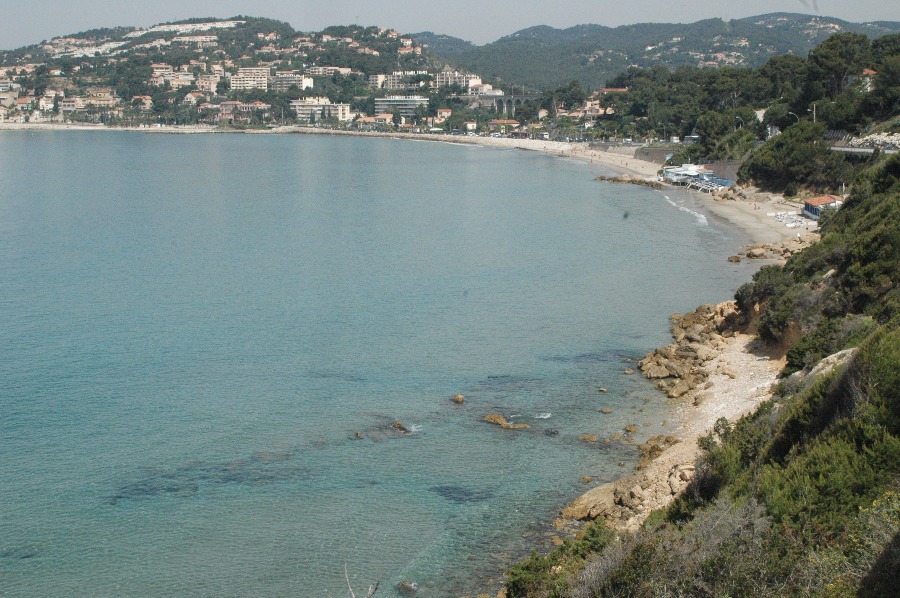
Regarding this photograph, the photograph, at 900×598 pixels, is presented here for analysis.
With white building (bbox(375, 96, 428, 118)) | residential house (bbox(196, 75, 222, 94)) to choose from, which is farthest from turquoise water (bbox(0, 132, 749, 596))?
residential house (bbox(196, 75, 222, 94))

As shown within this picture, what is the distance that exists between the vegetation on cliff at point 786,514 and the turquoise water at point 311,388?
9.24 ft

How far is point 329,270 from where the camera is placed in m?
31.8

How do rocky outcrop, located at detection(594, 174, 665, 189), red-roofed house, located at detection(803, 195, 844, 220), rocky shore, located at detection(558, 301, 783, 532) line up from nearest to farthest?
rocky shore, located at detection(558, 301, 783, 532)
red-roofed house, located at detection(803, 195, 844, 220)
rocky outcrop, located at detection(594, 174, 665, 189)

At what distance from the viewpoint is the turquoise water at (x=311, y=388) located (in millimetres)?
12570

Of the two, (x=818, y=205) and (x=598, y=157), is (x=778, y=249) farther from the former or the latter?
(x=598, y=157)

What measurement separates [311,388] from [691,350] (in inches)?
312

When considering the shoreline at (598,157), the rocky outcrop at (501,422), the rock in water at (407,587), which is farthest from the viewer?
the shoreline at (598,157)

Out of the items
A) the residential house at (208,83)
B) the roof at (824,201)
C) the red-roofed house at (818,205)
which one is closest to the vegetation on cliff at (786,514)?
the red-roofed house at (818,205)

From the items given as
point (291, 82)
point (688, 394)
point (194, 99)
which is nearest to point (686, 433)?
point (688, 394)

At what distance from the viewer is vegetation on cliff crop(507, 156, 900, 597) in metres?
7.38

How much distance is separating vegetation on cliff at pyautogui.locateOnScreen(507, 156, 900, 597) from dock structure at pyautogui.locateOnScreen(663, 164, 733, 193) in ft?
137

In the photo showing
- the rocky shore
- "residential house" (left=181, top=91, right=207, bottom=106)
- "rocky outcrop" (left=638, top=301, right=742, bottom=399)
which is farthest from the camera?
"residential house" (left=181, top=91, right=207, bottom=106)

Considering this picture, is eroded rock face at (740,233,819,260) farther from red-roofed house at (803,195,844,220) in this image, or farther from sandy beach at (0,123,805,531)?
sandy beach at (0,123,805,531)

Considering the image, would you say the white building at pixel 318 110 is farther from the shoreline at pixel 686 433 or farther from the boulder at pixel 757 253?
the shoreline at pixel 686 433
